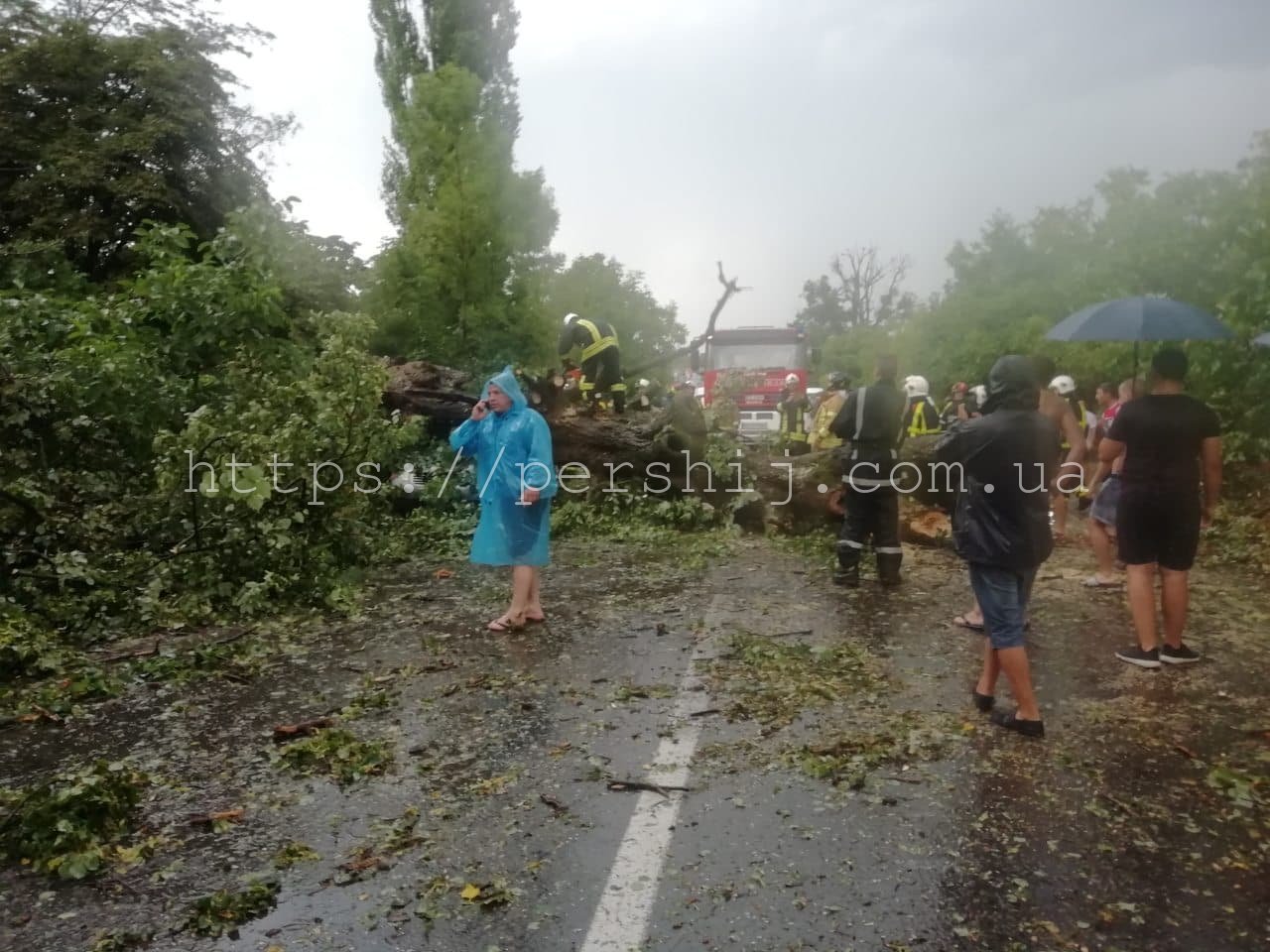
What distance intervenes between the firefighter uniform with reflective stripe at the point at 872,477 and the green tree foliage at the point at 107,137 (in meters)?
15.8

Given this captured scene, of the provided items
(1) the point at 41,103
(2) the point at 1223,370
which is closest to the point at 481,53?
(1) the point at 41,103

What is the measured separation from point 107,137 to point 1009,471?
2076cm

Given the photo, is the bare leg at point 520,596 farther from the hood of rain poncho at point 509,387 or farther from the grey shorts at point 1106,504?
the grey shorts at point 1106,504

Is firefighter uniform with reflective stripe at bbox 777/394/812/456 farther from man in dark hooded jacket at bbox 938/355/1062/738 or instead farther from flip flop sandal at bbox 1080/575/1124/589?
man in dark hooded jacket at bbox 938/355/1062/738

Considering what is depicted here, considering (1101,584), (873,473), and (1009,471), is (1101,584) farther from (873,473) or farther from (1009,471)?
(1009,471)

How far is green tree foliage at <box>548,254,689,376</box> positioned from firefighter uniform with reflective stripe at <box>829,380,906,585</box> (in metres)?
39.2

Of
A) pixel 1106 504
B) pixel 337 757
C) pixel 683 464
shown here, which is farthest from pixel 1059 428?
pixel 683 464

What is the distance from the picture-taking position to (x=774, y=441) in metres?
11.8

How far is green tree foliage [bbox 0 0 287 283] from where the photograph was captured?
19.2 metres

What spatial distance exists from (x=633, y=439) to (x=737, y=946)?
8.14m

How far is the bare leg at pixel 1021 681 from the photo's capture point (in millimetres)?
4523

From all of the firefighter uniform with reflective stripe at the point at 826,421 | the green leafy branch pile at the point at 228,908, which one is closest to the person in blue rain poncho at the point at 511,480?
the green leafy branch pile at the point at 228,908

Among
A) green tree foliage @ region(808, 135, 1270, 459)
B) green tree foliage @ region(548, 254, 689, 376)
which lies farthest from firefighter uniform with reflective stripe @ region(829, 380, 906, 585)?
green tree foliage @ region(548, 254, 689, 376)

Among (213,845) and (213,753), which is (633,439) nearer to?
(213,753)
